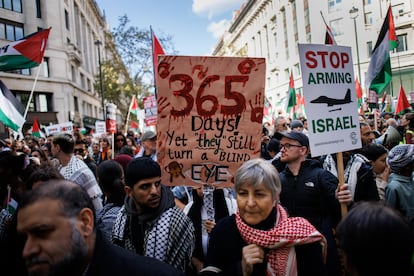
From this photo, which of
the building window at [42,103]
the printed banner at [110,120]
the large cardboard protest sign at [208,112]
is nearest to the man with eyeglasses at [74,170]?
the large cardboard protest sign at [208,112]

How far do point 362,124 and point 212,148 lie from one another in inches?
127

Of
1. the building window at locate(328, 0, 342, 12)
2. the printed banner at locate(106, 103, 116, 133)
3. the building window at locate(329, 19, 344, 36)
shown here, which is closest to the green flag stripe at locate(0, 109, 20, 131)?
the printed banner at locate(106, 103, 116, 133)

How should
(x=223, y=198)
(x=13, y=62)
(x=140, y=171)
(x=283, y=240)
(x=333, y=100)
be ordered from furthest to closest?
(x=13, y=62) < (x=333, y=100) < (x=223, y=198) < (x=140, y=171) < (x=283, y=240)

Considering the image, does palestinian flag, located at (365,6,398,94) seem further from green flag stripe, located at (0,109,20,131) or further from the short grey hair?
green flag stripe, located at (0,109,20,131)

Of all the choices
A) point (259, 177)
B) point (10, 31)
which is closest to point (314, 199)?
point (259, 177)

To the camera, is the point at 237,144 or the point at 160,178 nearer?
the point at 160,178

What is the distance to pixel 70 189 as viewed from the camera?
5.88 feet

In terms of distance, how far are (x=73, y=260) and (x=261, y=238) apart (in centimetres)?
108

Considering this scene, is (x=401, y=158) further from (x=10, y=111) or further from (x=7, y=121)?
(x=10, y=111)

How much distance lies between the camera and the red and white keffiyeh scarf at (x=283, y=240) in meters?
2.17

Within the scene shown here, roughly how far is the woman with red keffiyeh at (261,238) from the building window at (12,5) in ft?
111

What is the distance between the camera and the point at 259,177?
94.0 inches

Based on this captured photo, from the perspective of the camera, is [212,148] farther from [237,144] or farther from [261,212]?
[261,212]

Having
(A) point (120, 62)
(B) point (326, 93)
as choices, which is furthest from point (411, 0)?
(B) point (326, 93)
